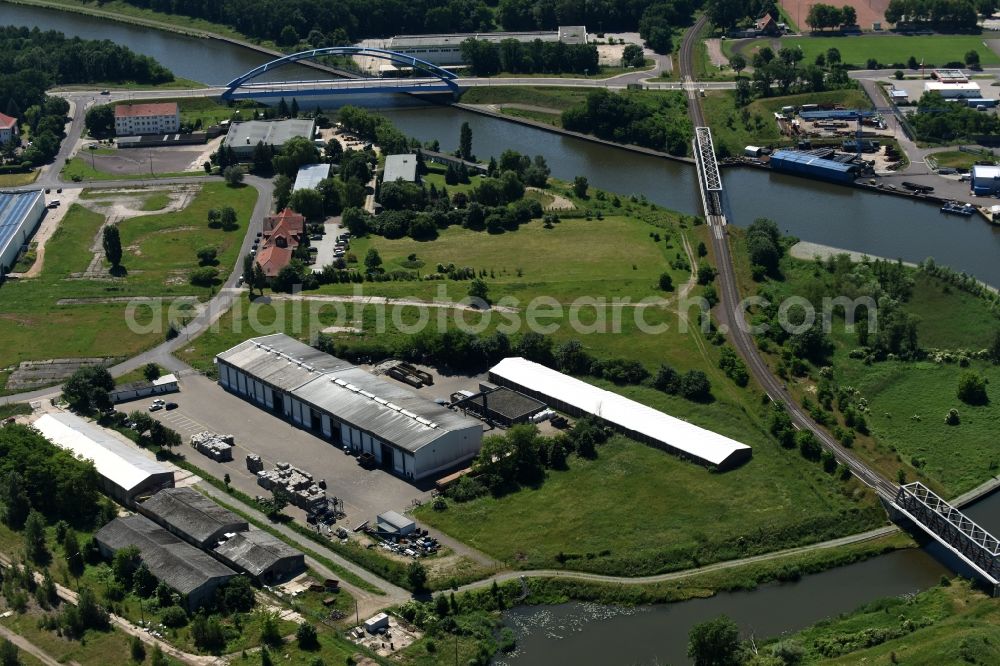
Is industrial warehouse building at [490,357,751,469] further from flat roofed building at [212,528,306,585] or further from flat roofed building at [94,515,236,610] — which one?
flat roofed building at [94,515,236,610]

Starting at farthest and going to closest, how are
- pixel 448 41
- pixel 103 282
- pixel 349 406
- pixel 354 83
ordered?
pixel 448 41
pixel 354 83
pixel 103 282
pixel 349 406

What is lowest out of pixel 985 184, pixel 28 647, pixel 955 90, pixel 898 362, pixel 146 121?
pixel 28 647

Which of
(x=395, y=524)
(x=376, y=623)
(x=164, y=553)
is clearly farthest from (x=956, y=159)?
(x=164, y=553)

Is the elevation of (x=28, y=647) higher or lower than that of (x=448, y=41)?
lower

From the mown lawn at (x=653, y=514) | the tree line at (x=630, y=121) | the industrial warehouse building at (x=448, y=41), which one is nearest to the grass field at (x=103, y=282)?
the mown lawn at (x=653, y=514)

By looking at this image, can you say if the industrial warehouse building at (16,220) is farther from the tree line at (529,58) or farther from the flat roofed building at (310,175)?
the tree line at (529,58)

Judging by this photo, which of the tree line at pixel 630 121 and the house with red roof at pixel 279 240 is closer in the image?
the house with red roof at pixel 279 240

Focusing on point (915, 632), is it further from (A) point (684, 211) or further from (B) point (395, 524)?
(A) point (684, 211)
